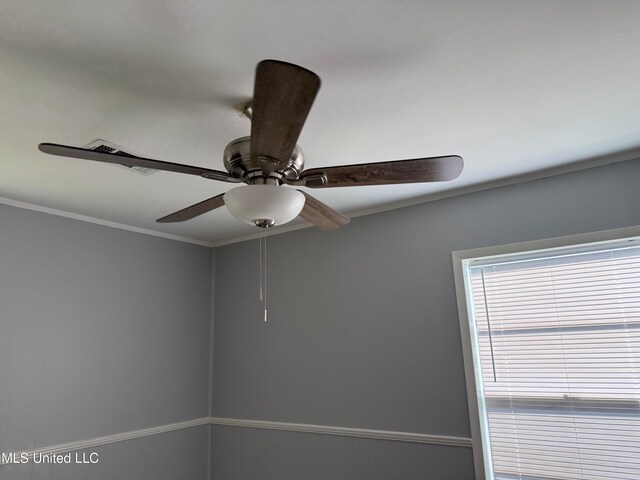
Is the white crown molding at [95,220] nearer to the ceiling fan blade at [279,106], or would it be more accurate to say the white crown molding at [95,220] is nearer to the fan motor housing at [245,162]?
the fan motor housing at [245,162]

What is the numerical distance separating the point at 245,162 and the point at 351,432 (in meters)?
2.08

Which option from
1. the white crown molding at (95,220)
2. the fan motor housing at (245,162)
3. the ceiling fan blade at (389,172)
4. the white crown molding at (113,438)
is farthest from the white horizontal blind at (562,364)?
the white crown molding at (95,220)

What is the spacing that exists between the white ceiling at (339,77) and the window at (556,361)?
629 millimetres

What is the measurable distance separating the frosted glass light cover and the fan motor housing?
0.42 feet

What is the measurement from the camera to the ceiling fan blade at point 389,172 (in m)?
1.42

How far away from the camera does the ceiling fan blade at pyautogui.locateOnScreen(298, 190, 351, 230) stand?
1.72 meters

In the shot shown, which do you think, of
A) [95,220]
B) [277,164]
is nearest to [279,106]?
[277,164]

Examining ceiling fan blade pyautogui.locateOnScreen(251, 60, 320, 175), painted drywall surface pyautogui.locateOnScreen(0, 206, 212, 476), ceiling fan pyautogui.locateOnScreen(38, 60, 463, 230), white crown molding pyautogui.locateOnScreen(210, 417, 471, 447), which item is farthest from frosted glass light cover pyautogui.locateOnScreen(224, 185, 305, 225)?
painted drywall surface pyautogui.locateOnScreen(0, 206, 212, 476)

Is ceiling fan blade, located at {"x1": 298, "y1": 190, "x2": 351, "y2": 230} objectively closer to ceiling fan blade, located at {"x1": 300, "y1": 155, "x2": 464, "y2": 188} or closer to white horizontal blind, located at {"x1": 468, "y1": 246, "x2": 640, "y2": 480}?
ceiling fan blade, located at {"x1": 300, "y1": 155, "x2": 464, "y2": 188}

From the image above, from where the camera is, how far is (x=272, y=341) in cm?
334

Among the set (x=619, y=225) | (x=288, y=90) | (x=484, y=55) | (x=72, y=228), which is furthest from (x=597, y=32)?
(x=72, y=228)

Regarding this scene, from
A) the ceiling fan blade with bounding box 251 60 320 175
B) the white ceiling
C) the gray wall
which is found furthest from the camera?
the gray wall

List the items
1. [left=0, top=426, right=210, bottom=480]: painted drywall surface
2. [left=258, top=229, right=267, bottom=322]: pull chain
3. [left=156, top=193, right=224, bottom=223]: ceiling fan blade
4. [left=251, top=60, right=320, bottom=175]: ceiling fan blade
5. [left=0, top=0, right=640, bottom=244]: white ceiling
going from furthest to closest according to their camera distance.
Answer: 1. [left=258, top=229, right=267, bottom=322]: pull chain
2. [left=0, top=426, right=210, bottom=480]: painted drywall surface
3. [left=156, top=193, right=224, bottom=223]: ceiling fan blade
4. [left=0, top=0, right=640, bottom=244]: white ceiling
5. [left=251, top=60, right=320, bottom=175]: ceiling fan blade

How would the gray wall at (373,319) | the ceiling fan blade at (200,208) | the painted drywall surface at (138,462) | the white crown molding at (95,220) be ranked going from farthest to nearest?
the white crown molding at (95,220)
the painted drywall surface at (138,462)
the gray wall at (373,319)
the ceiling fan blade at (200,208)
